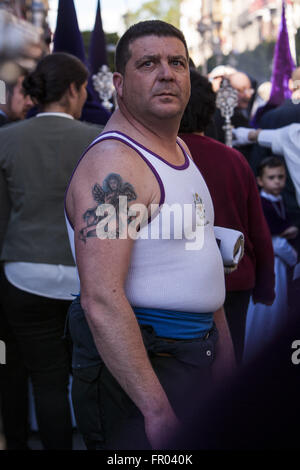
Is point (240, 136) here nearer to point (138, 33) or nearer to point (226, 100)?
point (226, 100)

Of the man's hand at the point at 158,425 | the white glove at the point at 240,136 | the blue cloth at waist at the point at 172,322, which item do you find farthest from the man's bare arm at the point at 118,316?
the white glove at the point at 240,136

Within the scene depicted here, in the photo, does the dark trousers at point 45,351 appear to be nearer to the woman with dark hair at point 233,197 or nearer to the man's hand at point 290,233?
the woman with dark hair at point 233,197

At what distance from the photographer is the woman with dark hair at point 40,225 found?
2492 millimetres

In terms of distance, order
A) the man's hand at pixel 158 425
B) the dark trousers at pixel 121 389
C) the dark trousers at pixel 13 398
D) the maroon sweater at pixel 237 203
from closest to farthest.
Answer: the man's hand at pixel 158 425, the dark trousers at pixel 121 389, the maroon sweater at pixel 237 203, the dark trousers at pixel 13 398

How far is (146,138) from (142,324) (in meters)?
0.50

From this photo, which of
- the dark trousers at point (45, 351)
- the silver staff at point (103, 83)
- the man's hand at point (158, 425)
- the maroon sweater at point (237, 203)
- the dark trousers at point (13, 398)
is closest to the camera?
the man's hand at point (158, 425)

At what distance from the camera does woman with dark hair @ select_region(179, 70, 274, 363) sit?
2406mm

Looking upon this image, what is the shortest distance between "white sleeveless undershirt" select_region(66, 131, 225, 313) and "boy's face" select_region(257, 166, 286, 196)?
2508mm

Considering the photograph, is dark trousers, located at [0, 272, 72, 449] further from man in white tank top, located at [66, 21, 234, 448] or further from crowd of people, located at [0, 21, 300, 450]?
man in white tank top, located at [66, 21, 234, 448]

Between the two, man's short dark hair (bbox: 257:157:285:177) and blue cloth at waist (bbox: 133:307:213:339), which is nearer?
blue cloth at waist (bbox: 133:307:213:339)

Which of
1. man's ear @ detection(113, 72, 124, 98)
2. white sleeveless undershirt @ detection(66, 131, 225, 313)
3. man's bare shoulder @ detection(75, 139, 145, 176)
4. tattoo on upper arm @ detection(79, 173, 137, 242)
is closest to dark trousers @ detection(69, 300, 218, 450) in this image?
white sleeveless undershirt @ detection(66, 131, 225, 313)

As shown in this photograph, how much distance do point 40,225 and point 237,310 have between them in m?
0.94

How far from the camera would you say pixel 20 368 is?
2.99m
